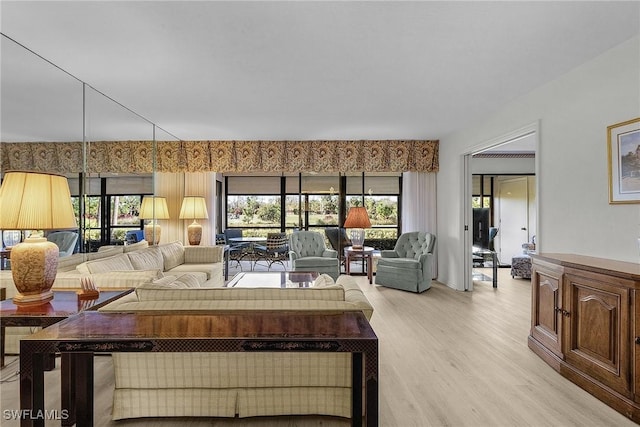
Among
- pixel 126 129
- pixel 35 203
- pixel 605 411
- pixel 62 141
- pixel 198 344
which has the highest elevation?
pixel 126 129

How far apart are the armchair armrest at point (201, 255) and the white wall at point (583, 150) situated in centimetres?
435

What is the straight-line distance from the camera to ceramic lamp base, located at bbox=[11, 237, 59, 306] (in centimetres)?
201

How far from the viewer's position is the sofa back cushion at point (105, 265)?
3.01 meters

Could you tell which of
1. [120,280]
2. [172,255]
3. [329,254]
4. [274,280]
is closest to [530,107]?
[274,280]

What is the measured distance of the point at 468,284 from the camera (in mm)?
5277

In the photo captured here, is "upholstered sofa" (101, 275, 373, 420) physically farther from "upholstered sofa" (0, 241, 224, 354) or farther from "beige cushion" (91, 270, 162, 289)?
"beige cushion" (91, 270, 162, 289)

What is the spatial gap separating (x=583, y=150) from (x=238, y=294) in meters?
3.17

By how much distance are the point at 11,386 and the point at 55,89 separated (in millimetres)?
2672

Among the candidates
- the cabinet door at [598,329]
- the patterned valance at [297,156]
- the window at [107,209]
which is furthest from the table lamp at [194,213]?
the cabinet door at [598,329]

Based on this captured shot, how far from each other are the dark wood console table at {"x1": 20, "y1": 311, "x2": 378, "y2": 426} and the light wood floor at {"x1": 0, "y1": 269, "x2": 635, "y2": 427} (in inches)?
29.1

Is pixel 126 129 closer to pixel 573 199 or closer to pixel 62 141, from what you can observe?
pixel 62 141

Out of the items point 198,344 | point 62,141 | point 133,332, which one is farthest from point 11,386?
point 62,141

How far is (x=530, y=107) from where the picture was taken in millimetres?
3588

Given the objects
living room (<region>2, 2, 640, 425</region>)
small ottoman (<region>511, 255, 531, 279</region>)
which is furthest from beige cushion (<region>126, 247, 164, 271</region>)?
small ottoman (<region>511, 255, 531, 279</region>)
